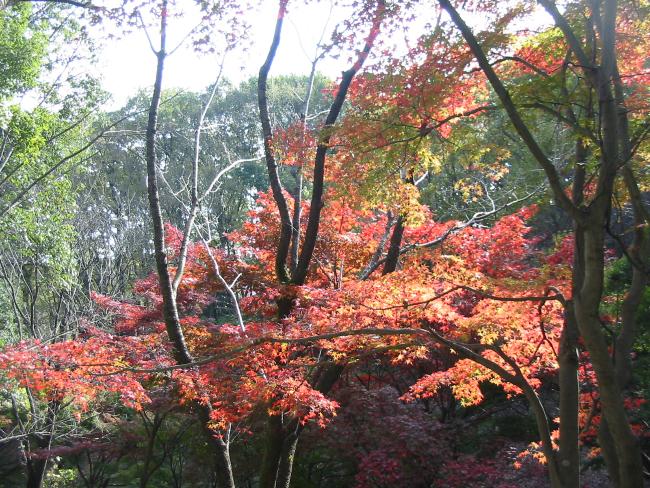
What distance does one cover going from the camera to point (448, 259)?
5500 millimetres

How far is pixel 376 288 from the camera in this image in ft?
16.5

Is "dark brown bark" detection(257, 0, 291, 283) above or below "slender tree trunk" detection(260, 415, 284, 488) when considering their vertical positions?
above

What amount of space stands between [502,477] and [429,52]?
189 inches

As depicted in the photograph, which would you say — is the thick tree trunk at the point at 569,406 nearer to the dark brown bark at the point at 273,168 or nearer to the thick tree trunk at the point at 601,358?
Answer: the thick tree trunk at the point at 601,358

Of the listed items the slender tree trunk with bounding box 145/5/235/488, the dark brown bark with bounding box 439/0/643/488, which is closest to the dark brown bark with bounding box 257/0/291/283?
the slender tree trunk with bounding box 145/5/235/488

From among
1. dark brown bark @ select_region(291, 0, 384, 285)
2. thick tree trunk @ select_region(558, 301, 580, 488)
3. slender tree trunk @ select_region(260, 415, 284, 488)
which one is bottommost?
slender tree trunk @ select_region(260, 415, 284, 488)

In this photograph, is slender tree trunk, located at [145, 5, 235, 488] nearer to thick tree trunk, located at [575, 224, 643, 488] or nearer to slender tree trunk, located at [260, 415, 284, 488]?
slender tree trunk, located at [260, 415, 284, 488]

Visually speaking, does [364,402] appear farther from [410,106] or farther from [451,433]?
[410,106]

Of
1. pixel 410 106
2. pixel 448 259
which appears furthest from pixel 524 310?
pixel 410 106

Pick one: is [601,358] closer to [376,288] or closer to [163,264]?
[376,288]

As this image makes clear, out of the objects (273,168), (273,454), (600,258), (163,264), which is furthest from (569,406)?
(163,264)

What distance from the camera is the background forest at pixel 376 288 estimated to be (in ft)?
11.8

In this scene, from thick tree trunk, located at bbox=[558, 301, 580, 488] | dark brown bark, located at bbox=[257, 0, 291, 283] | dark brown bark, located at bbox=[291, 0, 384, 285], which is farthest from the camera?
dark brown bark, located at bbox=[257, 0, 291, 283]

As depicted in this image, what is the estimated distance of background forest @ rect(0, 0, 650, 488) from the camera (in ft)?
11.8
